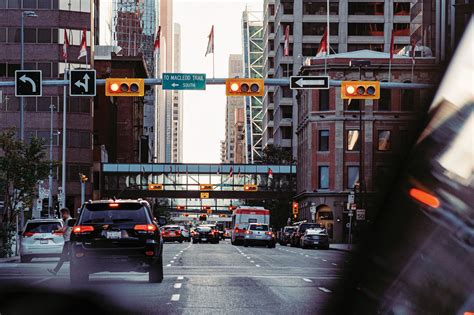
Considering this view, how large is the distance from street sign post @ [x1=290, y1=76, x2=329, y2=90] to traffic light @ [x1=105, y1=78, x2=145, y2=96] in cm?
585

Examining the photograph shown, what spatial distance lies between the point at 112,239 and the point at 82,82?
1752 centimetres

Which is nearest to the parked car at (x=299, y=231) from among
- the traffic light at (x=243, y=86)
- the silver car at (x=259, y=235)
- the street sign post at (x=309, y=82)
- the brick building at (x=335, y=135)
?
the silver car at (x=259, y=235)

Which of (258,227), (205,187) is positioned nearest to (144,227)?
(258,227)

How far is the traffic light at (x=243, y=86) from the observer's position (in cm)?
3747

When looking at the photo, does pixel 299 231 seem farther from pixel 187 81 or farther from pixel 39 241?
pixel 39 241

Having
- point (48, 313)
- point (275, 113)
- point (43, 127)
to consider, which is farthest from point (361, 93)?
point (275, 113)

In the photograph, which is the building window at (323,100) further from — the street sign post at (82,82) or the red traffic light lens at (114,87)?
the street sign post at (82,82)

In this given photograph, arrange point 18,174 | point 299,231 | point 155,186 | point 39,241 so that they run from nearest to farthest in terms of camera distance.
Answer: point 39,241 → point 18,174 → point 299,231 → point 155,186

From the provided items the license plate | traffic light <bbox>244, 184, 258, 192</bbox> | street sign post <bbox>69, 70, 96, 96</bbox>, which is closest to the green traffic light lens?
street sign post <bbox>69, 70, 96, 96</bbox>

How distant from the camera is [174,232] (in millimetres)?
86875

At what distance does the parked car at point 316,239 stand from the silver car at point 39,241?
1158 inches

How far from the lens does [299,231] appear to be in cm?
6819

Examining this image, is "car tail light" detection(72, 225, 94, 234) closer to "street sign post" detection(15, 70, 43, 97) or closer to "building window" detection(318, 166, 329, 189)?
"street sign post" detection(15, 70, 43, 97)

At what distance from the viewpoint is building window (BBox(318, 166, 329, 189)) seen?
94.8 metres
